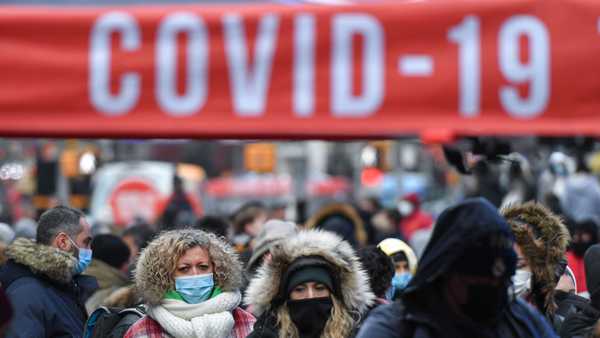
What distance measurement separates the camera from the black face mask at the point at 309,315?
5.90 m

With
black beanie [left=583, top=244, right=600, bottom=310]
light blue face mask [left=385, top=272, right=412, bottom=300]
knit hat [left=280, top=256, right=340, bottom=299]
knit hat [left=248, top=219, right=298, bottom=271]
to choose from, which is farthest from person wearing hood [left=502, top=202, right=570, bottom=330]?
knit hat [left=248, top=219, right=298, bottom=271]

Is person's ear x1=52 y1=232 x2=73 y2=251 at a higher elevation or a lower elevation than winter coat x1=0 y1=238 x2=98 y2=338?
higher

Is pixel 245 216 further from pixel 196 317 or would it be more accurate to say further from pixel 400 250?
pixel 196 317

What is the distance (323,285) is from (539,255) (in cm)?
101

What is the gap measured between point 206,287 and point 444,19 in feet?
8.28

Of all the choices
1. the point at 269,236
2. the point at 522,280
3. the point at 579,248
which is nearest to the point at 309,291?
the point at 522,280

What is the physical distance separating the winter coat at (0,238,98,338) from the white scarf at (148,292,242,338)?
0.94 m

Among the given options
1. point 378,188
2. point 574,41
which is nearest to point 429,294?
point 574,41

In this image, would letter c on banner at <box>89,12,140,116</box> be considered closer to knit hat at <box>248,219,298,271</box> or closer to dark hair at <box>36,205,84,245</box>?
dark hair at <box>36,205,84,245</box>

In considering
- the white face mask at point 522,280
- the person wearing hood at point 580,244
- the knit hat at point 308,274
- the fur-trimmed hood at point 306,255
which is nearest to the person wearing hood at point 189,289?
the fur-trimmed hood at point 306,255

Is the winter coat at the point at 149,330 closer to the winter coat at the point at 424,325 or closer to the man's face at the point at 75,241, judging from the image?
the man's face at the point at 75,241

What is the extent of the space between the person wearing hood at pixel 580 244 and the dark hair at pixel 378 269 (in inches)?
128

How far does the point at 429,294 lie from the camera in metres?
4.05

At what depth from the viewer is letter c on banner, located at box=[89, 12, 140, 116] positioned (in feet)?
14.5
